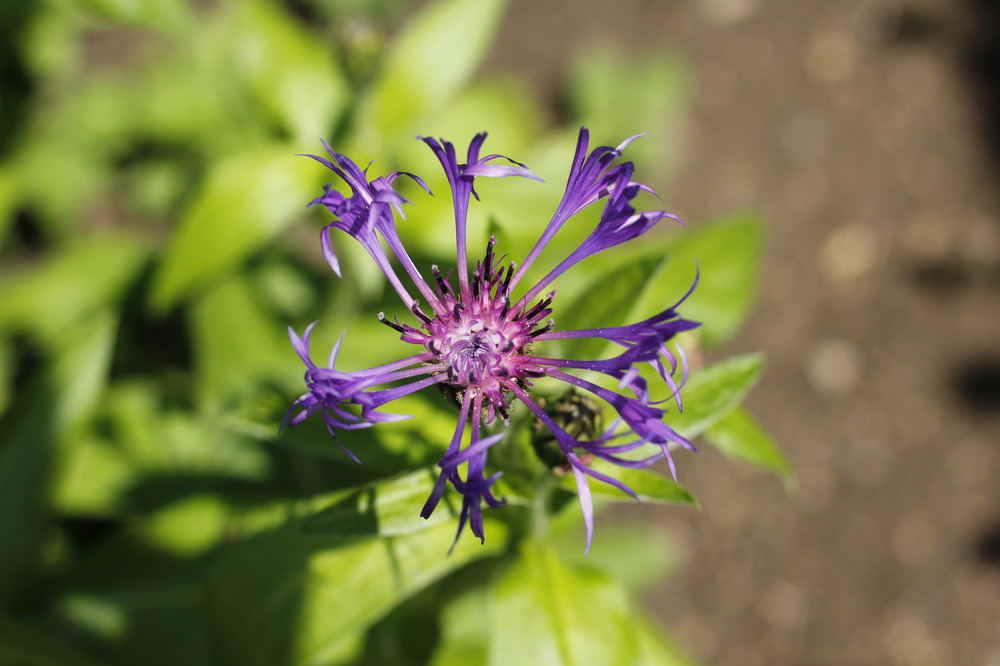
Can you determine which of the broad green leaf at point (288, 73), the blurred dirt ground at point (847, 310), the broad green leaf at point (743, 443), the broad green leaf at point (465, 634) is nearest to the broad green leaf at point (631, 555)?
the blurred dirt ground at point (847, 310)

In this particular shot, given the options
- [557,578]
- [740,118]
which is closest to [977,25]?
[740,118]

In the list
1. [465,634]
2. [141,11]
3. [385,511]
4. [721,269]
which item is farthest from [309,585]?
[141,11]

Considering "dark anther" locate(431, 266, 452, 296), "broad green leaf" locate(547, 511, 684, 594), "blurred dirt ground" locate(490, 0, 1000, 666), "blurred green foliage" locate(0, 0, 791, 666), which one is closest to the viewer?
"dark anther" locate(431, 266, 452, 296)

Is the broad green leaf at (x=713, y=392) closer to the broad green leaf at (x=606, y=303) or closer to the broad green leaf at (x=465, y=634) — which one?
the broad green leaf at (x=606, y=303)

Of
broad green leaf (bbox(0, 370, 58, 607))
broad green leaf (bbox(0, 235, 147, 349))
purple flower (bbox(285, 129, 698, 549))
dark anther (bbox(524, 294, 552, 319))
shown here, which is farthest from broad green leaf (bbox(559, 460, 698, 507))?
broad green leaf (bbox(0, 235, 147, 349))

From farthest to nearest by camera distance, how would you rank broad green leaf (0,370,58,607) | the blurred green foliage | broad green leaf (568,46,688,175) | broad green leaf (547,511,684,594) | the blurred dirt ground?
1. broad green leaf (568,46,688,175)
2. the blurred dirt ground
3. broad green leaf (547,511,684,594)
4. broad green leaf (0,370,58,607)
5. the blurred green foliage

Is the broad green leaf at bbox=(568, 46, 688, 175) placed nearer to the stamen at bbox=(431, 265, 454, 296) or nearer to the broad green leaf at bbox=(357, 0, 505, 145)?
the broad green leaf at bbox=(357, 0, 505, 145)

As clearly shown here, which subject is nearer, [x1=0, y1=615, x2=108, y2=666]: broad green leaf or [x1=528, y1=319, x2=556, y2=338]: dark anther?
[x1=528, y1=319, x2=556, y2=338]: dark anther
